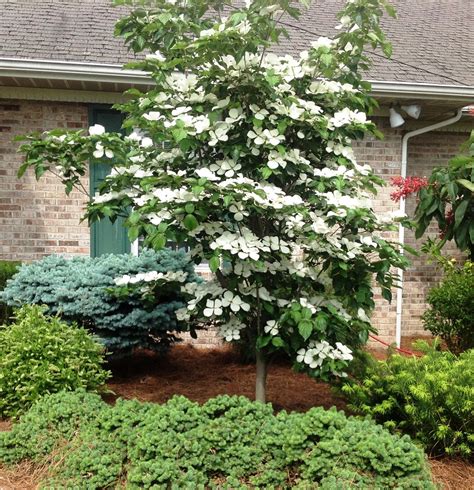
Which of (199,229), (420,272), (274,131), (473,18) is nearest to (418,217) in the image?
(274,131)

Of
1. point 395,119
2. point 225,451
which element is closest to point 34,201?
point 395,119

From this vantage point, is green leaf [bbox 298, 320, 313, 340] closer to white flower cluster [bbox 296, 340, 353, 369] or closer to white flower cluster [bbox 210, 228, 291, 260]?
white flower cluster [bbox 296, 340, 353, 369]

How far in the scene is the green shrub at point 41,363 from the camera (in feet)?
13.9

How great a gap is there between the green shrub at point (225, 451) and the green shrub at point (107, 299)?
72.6 inches

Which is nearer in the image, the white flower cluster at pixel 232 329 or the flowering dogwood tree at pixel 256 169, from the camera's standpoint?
the flowering dogwood tree at pixel 256 169

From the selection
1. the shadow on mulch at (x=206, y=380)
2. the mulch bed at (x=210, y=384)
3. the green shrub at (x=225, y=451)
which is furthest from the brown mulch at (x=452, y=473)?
the shadow on mulch at (x=206, y=380)

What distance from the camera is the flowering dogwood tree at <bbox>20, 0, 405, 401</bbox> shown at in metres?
3.48

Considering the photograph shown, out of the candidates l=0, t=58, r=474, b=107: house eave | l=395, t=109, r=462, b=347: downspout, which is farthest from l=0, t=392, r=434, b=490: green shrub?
l=395, t=109, r=462, b=347: downspout

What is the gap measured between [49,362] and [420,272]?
571cm

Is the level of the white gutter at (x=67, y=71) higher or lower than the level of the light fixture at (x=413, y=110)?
higher

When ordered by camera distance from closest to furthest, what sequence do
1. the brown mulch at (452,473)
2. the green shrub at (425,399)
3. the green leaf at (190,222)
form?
the green leaf at (190,222) → the brown mulch at (452,473) → the green shrub at (425,399)

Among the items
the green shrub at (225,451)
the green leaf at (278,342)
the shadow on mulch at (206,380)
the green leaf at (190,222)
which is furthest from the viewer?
the shadow on mulch at (206,380)

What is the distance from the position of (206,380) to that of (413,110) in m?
4.31

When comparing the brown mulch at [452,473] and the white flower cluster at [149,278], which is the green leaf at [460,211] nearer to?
the brown mulch at [452,473]
